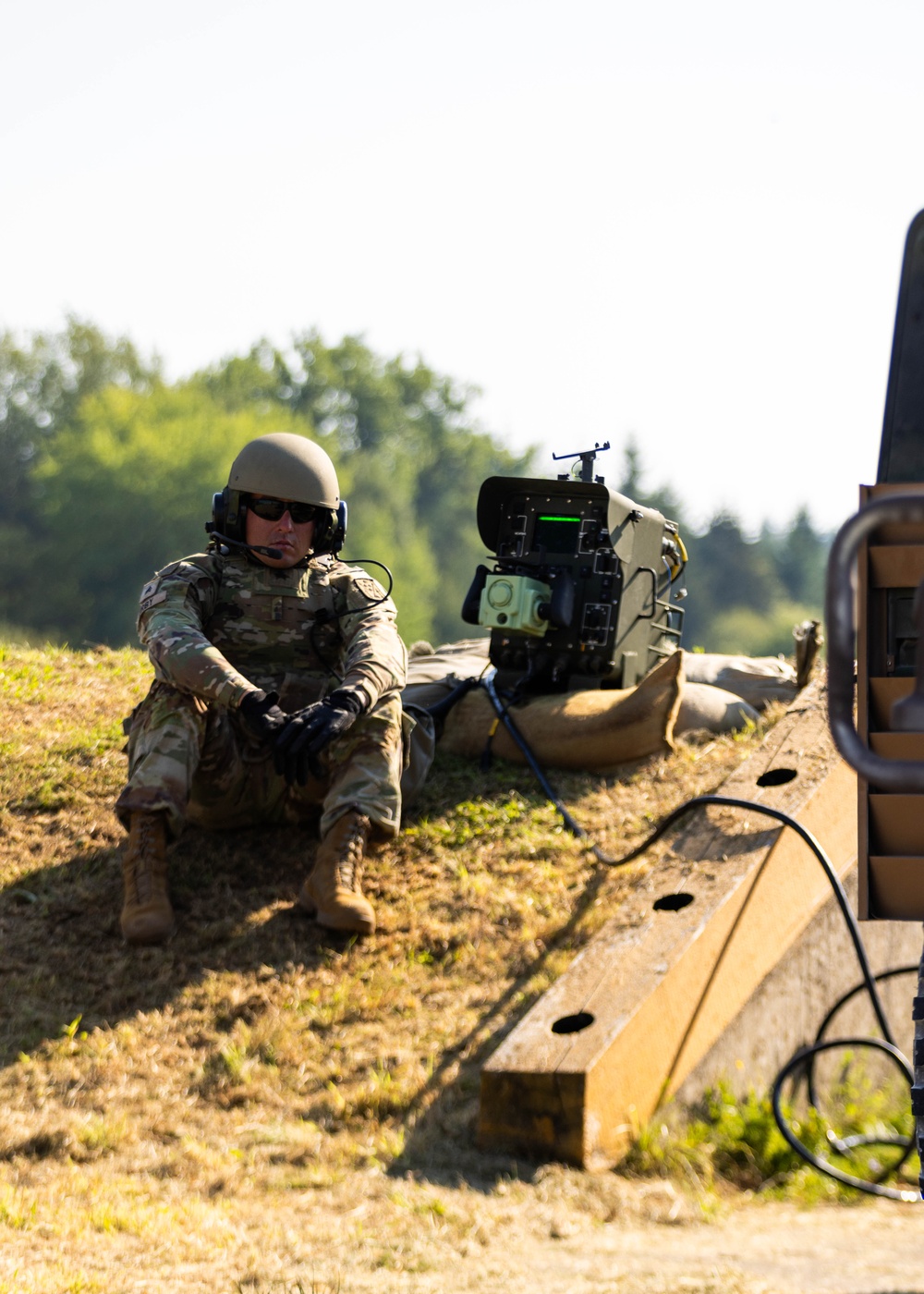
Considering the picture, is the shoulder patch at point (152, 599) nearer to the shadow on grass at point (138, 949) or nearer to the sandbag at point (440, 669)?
the shadow on grass at point (138, 949)

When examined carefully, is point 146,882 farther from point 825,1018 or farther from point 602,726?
point 825,1018

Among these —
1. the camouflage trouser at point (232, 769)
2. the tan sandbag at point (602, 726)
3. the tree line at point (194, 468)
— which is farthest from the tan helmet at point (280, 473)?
the tree line at point (194, 468)

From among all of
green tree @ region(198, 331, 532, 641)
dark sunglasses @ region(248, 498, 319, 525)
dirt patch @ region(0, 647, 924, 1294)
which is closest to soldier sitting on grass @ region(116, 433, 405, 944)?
dark sunglasses @ region(248, 498, 319, 525)

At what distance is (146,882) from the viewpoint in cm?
502

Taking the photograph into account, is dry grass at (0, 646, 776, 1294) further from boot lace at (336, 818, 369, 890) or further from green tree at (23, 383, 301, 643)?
green tree at (23, 383, 301, 643)

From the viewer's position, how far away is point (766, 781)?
18.9 feet

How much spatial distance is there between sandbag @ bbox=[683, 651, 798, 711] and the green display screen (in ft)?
3.06

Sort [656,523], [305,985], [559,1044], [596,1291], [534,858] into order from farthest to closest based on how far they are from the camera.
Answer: [656,523] → [534,858] → [305,985] → [559,1044] → [596,1291]

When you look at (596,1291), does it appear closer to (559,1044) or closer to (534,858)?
(559,1044)

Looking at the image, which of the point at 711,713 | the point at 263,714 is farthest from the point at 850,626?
the point at 711,713

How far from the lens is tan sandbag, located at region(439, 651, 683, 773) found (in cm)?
628

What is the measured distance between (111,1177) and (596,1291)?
4.74 ft

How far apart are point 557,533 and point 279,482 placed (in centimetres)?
170

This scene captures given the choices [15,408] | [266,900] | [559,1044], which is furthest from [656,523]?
[15,408]
